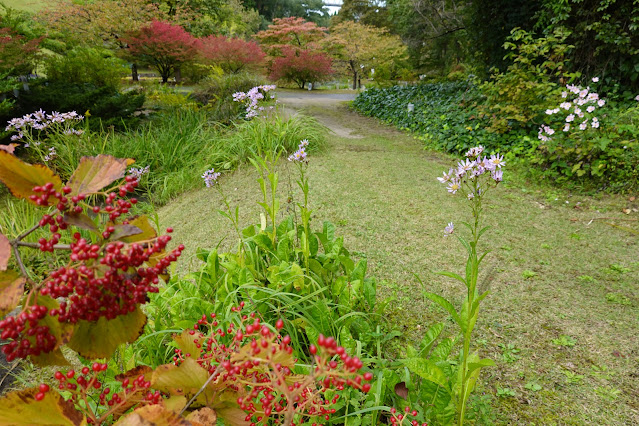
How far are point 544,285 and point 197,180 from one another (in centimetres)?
366

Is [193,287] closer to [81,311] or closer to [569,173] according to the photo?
[81,311]

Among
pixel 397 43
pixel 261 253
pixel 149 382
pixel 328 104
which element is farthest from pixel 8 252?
pixel 397 43

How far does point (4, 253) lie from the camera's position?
455 mm

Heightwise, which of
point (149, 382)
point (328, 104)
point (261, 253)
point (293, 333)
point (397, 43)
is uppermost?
point (397, 43)

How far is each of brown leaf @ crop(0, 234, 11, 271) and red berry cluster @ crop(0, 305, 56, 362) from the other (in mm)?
61

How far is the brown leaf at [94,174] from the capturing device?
1.71 ft

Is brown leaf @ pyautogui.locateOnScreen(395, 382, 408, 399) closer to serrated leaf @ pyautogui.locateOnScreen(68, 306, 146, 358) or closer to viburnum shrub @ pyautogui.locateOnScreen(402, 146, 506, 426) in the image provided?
viburnum shrub @ pyautogui.locateOnScreen(402, 146, 506, 426)

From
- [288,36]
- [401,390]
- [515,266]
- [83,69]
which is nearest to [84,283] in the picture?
[401,390]

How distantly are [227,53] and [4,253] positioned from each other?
11409mm

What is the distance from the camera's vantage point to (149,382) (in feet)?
1.93

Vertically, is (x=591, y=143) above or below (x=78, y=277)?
above

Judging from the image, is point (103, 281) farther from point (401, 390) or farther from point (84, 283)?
point (401, 390)

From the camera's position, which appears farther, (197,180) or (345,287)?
(197,180)

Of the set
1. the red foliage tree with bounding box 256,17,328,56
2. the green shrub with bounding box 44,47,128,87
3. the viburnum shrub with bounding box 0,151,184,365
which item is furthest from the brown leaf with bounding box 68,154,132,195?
the red foliage tree with bounding box 256,17,328,56
